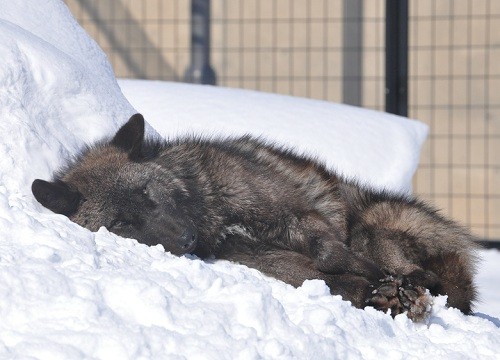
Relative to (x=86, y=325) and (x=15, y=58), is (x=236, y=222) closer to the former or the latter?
(x=15, y=58)

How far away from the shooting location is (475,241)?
4.38m

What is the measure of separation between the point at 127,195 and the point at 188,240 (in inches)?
13.2

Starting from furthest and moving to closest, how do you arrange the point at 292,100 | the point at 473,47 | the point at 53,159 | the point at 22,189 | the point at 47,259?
the point at 473,47, the point at 292,100, the point at 53,159, the point at 22,189, the point at 47,259

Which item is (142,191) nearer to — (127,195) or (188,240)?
(127,195)

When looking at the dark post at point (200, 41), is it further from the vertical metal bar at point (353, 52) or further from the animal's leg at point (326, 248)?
the animal's leg at point (326, 248)

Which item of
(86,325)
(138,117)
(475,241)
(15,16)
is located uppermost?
(15,16)

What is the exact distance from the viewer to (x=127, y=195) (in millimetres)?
3715

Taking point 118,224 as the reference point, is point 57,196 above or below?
above

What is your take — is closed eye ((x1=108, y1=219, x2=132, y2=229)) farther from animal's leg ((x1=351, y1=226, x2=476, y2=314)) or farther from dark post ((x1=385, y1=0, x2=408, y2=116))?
dark post ((x1=385, y1=0, x2=408, y2=116))

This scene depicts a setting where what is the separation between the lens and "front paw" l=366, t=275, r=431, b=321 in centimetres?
334

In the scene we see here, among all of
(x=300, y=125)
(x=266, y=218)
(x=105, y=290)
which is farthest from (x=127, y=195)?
(x=300, y=125)

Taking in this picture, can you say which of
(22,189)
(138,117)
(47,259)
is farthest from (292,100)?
(47,259)

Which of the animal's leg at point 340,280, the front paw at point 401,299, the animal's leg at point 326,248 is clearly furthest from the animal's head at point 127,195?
A: the front paw at point 401,299

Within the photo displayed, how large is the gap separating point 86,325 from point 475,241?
7.60ft
